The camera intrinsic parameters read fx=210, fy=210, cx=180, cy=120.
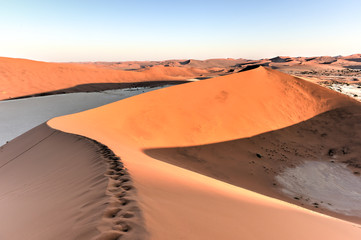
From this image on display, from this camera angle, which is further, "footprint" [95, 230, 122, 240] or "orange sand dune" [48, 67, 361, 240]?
"orange sand dune" [48, 67, 361, 240]

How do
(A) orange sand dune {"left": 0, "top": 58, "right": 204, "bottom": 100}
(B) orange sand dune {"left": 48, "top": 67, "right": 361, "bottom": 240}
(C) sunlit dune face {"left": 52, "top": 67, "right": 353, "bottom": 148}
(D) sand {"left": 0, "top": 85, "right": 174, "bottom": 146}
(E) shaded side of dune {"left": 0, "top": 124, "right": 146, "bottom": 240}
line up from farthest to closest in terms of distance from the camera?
(A) orange sand dune {"left": 0, "top": 58, "right": 204, "bottom": 100} → (D) sand {"left": 0, "top": 85, "right": 174, "bottom": 146} → (C) sunlit dune face {"left": 52, "top": 67, "right": 353, "bottom": 148} → (B) orange sand dune {"left": 48, "top": 67, "right": 361, "bottom": 240} → (E) shaded side of dune {"left": 0, "top": 124, "right": 146, "bottom": 240}

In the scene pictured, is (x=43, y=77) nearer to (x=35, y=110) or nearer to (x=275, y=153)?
(x=35, y=110)

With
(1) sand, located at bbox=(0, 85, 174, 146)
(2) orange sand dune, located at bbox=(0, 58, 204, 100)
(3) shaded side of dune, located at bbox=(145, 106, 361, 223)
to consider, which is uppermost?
→ (2) orange sand dune, located at bbox=(0, 58, 204, 100)

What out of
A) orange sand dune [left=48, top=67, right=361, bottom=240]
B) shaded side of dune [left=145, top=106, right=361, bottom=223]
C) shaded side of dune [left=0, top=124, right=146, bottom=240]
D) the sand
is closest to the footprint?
shaded side of dune [left=0, top=124, right=146, bottom=240]

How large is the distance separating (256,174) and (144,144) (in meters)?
4.24

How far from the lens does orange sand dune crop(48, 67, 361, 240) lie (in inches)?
107

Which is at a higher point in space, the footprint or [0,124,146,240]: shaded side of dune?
the footprint

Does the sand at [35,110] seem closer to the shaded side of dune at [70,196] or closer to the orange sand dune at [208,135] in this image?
the orange sand dune at [208,135]

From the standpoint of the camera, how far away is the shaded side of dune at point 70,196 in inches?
90.7

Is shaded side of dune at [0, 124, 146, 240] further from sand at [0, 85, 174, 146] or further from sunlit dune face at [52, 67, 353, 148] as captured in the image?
sand at [0, 85, 174, 146]

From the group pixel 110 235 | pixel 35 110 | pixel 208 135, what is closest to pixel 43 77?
pixel 35 110

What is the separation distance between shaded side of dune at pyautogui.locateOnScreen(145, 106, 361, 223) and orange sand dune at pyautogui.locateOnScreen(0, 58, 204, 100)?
26.9 metres

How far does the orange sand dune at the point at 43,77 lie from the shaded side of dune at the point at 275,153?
1060 inches

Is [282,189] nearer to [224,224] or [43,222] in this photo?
[224,224]
